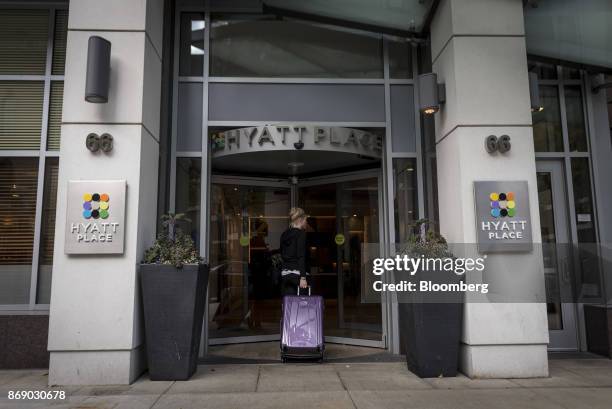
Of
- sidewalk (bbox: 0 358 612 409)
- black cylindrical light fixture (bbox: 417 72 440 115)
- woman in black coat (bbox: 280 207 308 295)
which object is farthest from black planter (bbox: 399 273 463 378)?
black cylindrical light fixture (bbox: 417 72 440 115)

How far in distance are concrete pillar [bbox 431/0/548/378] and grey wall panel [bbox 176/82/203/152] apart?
3.06m

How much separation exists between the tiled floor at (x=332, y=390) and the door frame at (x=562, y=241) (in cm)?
75

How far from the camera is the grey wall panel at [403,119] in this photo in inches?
230

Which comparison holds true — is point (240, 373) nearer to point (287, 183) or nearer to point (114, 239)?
point (114, 239)

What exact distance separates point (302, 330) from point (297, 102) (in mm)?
2902

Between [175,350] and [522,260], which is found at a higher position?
[522,260]

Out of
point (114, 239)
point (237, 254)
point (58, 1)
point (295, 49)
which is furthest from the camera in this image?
point (237, 254)

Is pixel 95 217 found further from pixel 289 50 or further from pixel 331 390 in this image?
pixel 289 50

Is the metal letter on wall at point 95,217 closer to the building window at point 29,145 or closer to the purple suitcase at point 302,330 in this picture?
the building window at point 29,145

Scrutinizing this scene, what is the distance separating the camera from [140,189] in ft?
15.4

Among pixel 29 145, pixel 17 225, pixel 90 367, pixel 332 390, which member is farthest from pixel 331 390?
pixel 29 145

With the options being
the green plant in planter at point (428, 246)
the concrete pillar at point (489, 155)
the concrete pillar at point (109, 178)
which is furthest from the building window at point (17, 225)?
the concrete pillar at point (489, 155)

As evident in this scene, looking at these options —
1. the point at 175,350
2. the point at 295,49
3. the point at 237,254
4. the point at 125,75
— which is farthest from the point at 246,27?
the point at 175,350

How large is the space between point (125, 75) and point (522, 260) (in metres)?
4.66
